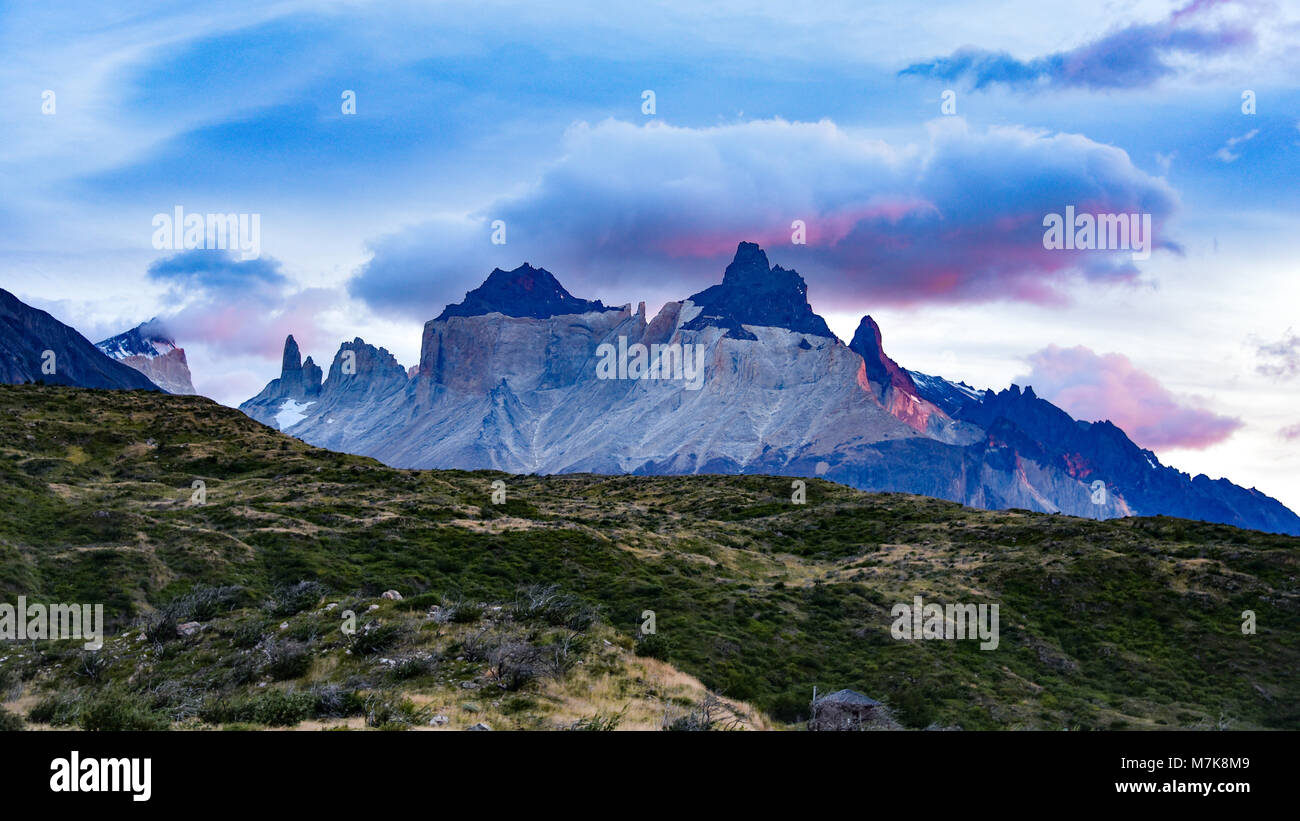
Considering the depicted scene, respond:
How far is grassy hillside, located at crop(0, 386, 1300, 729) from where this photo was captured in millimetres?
29312

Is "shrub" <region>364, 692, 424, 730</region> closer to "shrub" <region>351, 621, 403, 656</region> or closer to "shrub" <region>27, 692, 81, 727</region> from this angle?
"shrub" <region>351, 621, 403, 656</region>

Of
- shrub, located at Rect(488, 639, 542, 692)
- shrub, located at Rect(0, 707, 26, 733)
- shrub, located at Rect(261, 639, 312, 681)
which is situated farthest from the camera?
shrub, located at Rect(261, 639, 312, 681)

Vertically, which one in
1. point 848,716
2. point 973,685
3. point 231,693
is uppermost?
point 231,693

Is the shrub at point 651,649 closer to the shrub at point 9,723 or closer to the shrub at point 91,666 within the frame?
the shrub at point 91,666

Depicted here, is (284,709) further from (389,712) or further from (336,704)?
(389,712)

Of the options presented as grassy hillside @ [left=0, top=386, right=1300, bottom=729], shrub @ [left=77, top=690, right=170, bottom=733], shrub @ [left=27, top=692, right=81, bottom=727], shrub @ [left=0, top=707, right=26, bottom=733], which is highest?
shrub @ [left=0, top=707, right=26, bottom=733]

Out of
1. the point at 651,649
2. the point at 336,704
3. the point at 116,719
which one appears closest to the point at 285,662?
the point at 336,704

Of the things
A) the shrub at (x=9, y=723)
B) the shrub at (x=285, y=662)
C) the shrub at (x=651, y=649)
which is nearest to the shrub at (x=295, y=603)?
the shrub at (x=285, y=662)

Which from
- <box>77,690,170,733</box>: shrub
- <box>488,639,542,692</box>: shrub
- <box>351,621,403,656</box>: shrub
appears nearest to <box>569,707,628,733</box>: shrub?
<box>488,639,542,692</box>: shrub
